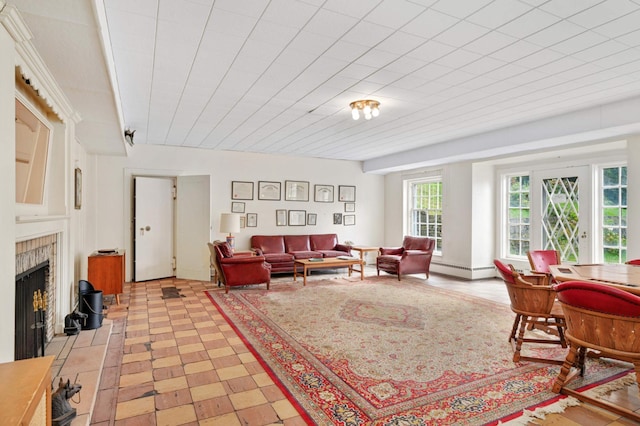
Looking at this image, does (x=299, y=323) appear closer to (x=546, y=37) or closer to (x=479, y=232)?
(x=546, y=37)

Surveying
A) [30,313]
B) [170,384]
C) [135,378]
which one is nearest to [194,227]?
[30,313]

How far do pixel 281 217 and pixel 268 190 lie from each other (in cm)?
67

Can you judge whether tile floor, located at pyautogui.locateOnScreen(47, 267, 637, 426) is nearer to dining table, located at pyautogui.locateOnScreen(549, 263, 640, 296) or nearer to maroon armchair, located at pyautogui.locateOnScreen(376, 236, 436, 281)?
dining table, located at pyautogui.locateOnScreen(549, 263, 640, 296)

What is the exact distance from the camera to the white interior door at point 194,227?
672 centimetres

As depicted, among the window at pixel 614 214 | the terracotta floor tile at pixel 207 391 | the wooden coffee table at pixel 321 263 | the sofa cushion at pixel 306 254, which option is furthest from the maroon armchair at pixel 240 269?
the window at pixel 614 214

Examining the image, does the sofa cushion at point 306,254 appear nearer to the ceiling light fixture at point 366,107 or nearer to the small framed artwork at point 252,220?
the small framed artwork at point 252,220

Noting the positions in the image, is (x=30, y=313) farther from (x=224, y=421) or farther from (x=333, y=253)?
(x=333, y=253)

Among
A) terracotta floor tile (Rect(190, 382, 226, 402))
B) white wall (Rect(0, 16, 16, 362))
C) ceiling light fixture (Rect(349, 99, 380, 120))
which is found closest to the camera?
white wall (Rect(0, 16, 16, 362))

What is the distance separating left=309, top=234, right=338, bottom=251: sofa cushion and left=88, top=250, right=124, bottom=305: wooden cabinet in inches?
159

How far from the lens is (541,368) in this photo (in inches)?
114

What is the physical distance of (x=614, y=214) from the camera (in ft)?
17.4

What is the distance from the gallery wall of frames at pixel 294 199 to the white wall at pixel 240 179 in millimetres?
48

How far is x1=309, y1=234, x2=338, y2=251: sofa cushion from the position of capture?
8.05 metres

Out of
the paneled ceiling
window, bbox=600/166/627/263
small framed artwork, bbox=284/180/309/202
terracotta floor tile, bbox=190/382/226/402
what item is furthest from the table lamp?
window, bbox=600/166/627/263
